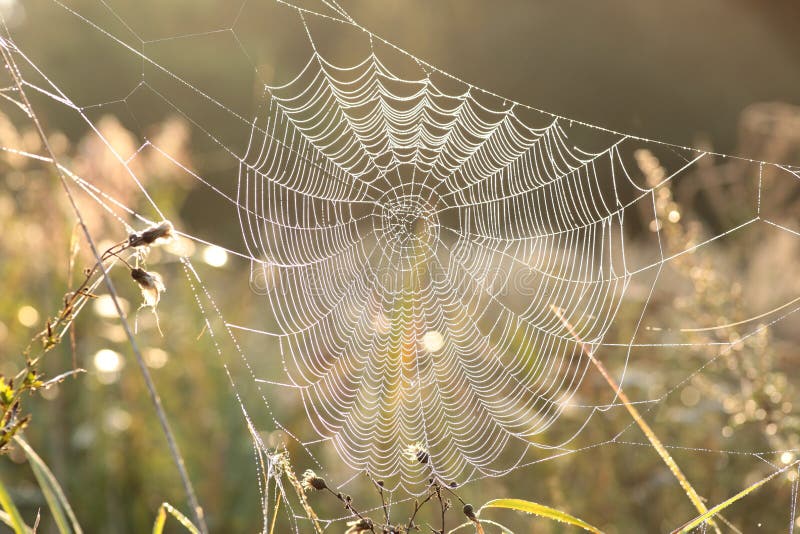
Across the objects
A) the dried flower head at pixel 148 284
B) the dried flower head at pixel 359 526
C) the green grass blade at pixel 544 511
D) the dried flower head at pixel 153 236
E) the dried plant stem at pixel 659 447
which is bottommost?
the dried flower head at pixel 359 526

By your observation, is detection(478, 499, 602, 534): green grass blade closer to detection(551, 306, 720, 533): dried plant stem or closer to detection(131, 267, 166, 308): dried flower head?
detection(551, 306, 720, 533): dried plant stem

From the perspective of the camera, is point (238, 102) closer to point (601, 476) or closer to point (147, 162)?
point (147, 162)

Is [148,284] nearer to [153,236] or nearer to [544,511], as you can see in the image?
[153,236]

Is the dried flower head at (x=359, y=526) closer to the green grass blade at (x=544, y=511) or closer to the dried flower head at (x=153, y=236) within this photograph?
the green grass blade at (x=544, y=511)

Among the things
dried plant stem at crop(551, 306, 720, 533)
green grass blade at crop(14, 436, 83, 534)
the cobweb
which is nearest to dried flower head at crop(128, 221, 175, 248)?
green grass blade at crop(14, 436, 83, 534)

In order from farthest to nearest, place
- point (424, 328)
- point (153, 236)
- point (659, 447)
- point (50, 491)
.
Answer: point (424, 328)
point (659, 447)
point (153, 236)
point (50, 491)

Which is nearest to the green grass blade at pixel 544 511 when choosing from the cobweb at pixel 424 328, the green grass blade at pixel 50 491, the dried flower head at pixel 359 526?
the dried flower head at pixel 359 526

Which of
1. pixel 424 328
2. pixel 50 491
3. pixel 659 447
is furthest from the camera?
pixel 424 328

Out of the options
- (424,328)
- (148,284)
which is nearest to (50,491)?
(148,284)

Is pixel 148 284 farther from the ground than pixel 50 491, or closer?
farther from the ground
